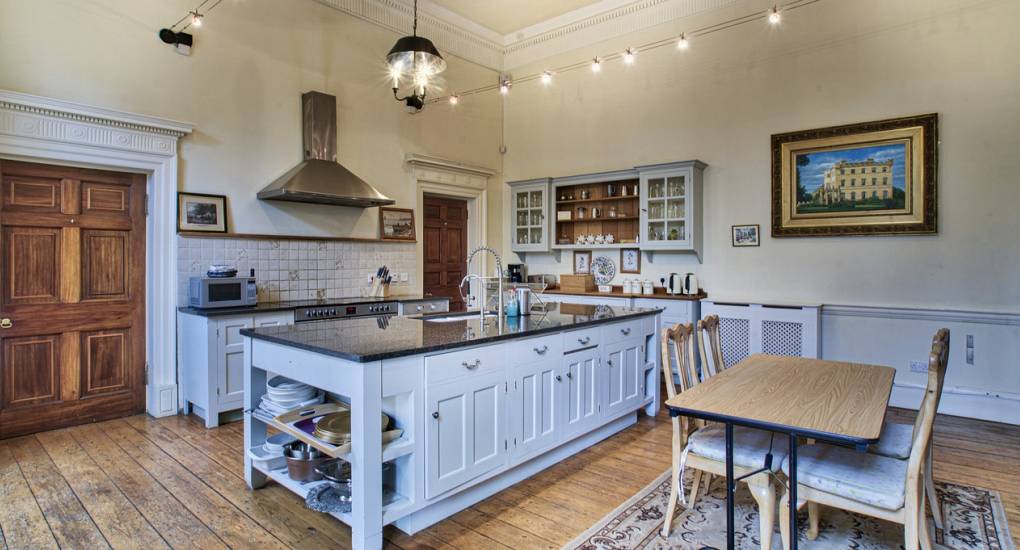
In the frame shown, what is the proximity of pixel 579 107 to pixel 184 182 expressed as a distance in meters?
4.54

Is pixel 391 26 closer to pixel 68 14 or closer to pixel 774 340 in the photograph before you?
pixel 68 14

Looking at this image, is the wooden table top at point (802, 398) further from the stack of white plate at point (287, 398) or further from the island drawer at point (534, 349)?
the stack of white plate at point (287, 398)

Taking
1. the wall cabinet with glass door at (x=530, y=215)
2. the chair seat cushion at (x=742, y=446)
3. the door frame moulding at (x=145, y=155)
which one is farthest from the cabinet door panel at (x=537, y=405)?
the wall cabinet with glass door at (x=530, y=215)

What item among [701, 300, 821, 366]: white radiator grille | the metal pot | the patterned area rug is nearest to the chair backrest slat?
the patterned area rug

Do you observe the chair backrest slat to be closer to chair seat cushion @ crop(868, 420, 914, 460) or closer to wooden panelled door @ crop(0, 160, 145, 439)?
chair seat cushion @ crop(868, 420, 914, 460)

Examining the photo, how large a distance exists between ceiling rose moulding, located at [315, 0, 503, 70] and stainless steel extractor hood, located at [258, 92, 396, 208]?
1153 mm

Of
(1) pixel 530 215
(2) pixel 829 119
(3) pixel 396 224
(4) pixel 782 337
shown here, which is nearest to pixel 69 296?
(3) pixel 396 224

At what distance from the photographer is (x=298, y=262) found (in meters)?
5.26

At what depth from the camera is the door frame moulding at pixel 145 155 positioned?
374 cm

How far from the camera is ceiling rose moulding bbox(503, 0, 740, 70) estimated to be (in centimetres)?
585

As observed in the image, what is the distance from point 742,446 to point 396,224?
465 cm

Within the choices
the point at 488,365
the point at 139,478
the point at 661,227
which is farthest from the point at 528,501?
the point at 661,227

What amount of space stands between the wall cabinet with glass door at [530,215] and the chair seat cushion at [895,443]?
4530mm

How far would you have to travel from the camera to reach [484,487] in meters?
2.88
